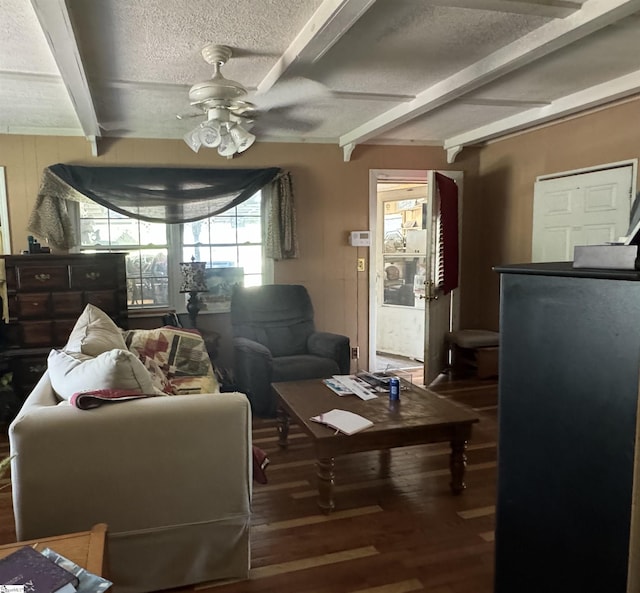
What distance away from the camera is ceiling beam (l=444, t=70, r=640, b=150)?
3.28 metres

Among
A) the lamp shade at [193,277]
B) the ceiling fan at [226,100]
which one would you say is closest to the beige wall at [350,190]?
the lamp shade at [193,277]

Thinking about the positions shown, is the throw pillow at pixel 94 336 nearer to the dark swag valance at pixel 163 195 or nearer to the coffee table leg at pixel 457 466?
the dark swag valance at pixel 163 195

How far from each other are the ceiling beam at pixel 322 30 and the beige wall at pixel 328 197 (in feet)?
6.65

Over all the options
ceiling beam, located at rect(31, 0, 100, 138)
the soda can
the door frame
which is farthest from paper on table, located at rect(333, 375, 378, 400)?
ceiling beam, located at rect(31, 0, 100, 138)

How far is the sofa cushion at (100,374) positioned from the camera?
2002 mm

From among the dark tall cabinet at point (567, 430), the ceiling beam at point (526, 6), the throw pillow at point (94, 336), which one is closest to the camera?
the dark tall cabinet at point (567, 430)

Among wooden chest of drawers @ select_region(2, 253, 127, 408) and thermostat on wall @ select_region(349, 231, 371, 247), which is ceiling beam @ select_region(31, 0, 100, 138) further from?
thermostat on wall @ select_region(349, 231, 371, 247)

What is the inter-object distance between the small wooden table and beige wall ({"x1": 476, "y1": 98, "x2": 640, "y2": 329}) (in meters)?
3.95

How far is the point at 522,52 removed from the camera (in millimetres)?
2564

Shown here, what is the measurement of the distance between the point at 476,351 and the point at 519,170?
172cm

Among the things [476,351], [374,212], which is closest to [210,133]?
[374,212]

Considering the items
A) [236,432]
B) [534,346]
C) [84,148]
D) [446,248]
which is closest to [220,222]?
[84,148]

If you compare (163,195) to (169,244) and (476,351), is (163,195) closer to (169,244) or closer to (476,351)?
(169,244)

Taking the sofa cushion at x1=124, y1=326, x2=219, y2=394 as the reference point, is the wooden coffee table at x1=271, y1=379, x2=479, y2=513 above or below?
below
